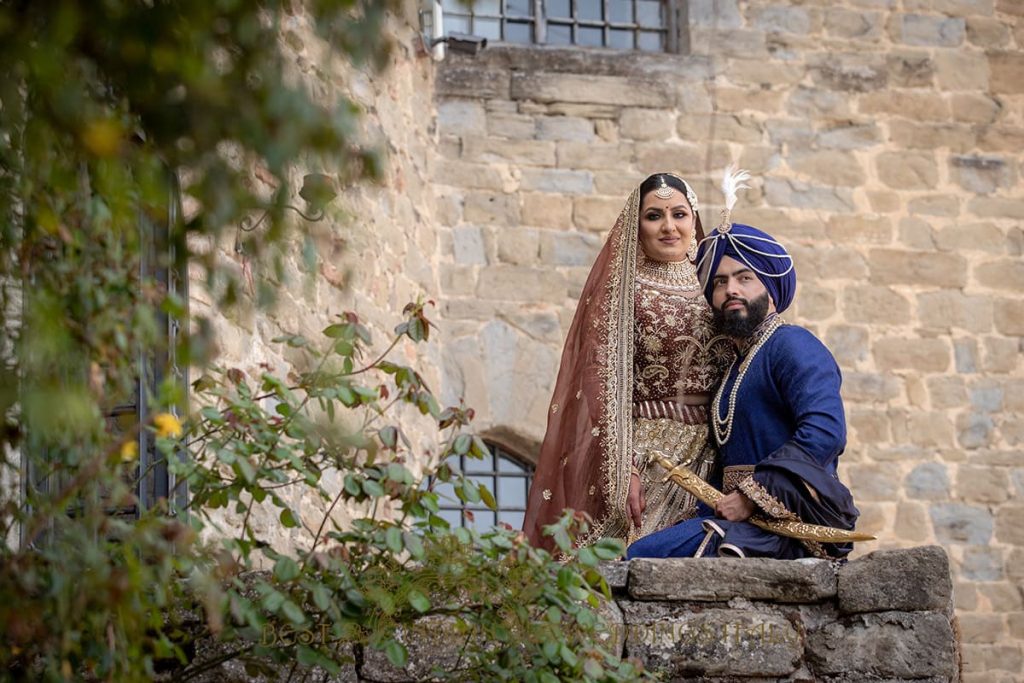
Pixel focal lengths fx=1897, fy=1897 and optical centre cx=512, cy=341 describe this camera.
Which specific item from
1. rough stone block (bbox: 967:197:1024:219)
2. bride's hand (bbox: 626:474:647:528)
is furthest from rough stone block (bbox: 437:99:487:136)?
bride's hand (bbox: 626:474:647:528)

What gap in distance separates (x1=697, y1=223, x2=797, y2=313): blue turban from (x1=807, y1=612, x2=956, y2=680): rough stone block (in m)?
1.18

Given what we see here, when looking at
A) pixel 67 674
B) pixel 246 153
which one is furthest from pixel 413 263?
pixel 246 153

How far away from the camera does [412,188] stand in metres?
9.28

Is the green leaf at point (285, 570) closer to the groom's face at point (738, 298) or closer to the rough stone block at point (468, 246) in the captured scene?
the groom's face at point (738, 298)

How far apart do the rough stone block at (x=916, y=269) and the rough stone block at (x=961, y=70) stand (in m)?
0.97

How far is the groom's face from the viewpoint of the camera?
19.0 ft

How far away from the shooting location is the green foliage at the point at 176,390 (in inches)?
103

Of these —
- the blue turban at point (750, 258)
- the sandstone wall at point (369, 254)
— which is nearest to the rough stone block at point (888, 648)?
the blue turban at point (750, 258)

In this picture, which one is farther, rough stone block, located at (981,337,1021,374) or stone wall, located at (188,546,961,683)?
rough stone block, located at (981,337,1021,374)

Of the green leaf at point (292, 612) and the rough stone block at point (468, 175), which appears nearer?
the green leaf at point (292, 612)

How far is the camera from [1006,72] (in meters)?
10.5

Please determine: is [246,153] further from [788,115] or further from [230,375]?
[788,115]

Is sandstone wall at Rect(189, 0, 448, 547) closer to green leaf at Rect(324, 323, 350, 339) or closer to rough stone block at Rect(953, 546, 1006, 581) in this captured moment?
green leaf at Rect(324, 323, 350, 339)

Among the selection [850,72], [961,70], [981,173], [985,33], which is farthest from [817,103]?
[985,33]
